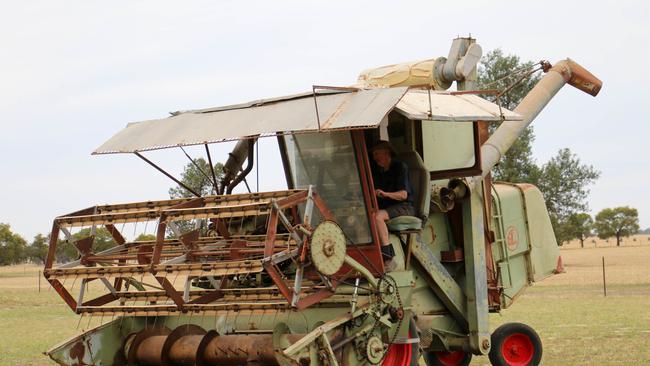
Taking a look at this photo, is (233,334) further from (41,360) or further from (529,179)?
(529,179)

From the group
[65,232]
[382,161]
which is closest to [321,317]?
[382,161]

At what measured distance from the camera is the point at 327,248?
32.1 feet

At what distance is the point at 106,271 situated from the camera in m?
→ 10.6

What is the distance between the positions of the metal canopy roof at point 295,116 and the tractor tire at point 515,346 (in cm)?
375

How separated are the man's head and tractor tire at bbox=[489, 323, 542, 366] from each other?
3.70 m

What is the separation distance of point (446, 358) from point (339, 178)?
15.5 ft

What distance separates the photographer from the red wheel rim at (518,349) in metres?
14.2

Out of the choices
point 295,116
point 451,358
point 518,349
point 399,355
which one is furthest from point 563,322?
point 295,116

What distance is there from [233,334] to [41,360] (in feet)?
21.3

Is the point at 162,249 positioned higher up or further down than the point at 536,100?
further down

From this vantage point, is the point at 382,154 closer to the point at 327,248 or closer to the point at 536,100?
the point at 327,248

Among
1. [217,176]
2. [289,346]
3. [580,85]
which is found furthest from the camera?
[580,85]

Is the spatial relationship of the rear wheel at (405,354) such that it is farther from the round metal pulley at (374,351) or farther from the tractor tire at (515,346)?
the tractor tire at (515,346)

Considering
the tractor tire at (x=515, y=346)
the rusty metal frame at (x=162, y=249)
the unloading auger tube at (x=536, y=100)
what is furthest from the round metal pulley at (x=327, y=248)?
the tractor tire at (x=515, y=346)
